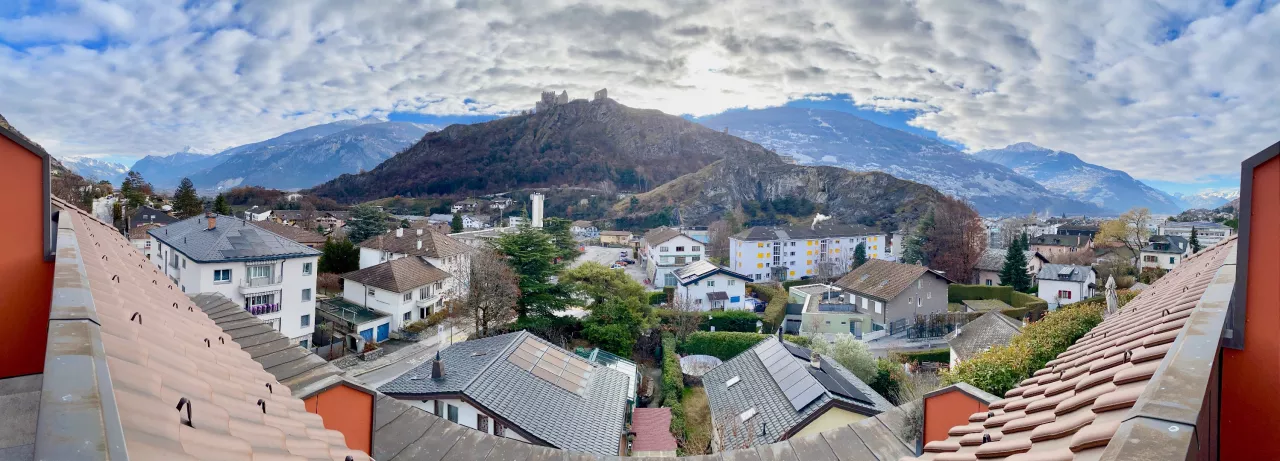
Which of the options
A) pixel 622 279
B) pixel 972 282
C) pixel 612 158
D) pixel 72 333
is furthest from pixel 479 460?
pixel 612 158

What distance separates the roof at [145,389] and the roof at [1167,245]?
62999mm

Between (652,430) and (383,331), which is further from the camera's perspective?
(383,331)

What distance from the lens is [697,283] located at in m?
35.7

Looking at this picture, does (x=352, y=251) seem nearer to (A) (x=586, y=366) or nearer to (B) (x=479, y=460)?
(A) (x=586, y=366)

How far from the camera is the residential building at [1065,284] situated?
3703 cm

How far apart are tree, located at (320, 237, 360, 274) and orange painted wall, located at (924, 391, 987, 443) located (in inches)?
1496

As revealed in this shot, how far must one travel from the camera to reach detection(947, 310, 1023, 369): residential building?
1963 cm

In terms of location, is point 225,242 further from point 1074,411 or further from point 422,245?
point 1074,411

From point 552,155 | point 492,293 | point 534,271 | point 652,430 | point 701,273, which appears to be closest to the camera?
point 652,430

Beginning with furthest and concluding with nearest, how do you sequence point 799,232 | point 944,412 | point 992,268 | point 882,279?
1. point 799,232
2. point 992,268
3. point 882,279
4. point 944,412

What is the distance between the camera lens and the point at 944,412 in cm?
627

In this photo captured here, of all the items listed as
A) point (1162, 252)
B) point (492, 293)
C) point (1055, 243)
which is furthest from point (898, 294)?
point (1055, 243)

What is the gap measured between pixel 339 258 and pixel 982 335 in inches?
1480

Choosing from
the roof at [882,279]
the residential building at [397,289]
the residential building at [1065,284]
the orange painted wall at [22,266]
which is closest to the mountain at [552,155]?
the residential building at [1065,284]
